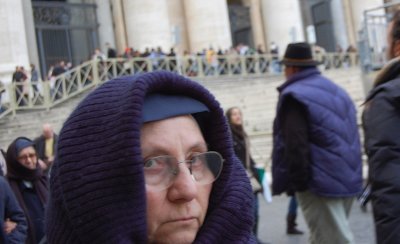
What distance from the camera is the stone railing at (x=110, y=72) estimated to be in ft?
59.2

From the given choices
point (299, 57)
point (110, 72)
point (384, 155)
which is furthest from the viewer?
point (110, 72)

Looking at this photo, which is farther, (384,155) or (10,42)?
(10,42)

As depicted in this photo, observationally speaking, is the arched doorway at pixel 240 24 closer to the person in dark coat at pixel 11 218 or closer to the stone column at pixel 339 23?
the stone column at pixel 339 23

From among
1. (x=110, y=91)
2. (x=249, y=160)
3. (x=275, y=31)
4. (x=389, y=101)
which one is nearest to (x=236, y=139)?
(x=249, y=160)

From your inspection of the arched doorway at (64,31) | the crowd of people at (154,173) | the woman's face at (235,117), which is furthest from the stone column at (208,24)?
the crowd of people at (154,173)

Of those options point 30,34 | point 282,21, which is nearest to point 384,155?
point 30,34

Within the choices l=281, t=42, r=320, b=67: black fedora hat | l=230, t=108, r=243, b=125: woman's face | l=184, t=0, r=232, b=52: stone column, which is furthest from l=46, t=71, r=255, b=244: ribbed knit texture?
l=184, t=0, r=232, b=52: stone column

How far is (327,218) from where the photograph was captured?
166 inches

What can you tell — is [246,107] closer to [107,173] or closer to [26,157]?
[26,157]

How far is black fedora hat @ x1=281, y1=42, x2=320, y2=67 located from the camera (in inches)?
181

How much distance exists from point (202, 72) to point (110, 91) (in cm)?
2150

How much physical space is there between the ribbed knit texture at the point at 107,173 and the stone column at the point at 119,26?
26.1 m

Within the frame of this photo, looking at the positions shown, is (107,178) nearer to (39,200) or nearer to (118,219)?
(118,219)

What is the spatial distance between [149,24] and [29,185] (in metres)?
19.9
